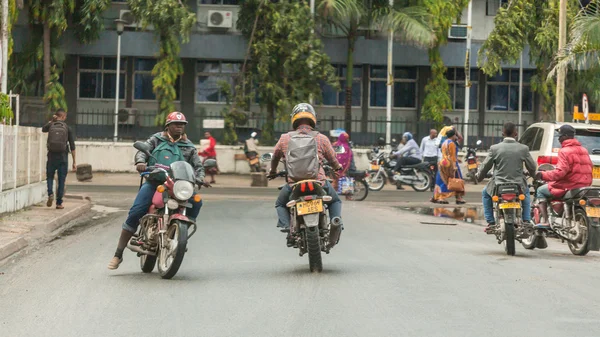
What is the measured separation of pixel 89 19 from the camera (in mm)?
38656

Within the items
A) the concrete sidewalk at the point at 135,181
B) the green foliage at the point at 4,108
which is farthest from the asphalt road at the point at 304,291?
the concrete sidewalk at the point at 135,181

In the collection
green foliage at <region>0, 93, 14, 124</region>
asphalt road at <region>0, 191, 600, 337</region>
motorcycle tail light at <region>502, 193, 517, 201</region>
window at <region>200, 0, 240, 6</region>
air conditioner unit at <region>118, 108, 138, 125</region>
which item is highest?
window at <region>200, 0, 240, 6</region>

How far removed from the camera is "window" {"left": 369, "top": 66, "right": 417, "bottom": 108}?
145 feet

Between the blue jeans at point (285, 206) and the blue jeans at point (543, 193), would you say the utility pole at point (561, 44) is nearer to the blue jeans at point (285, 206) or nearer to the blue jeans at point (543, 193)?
the blue jeans at point (543, 193)

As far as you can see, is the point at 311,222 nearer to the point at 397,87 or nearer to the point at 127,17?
the point at 127,17

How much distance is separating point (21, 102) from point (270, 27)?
8787 millimetres

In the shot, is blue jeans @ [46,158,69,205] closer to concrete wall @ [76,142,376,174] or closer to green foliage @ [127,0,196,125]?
green foliage @ [127,0,196,125]

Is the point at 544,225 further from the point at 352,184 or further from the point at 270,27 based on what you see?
the point at 270,27

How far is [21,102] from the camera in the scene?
38.6 metres

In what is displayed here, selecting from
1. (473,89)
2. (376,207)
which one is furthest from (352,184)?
(473,89)

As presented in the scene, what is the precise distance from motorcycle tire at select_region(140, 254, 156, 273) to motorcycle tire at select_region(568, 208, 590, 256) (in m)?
5.61

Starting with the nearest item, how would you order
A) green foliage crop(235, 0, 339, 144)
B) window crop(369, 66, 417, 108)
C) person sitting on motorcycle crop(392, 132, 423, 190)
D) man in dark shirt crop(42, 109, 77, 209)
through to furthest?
man in dark shirt crop(42, 109, 77, 209) < person sitting on motorcycle crop(392, 132, 423, 190) < green foliage crop(235, 0, 339, 144) < window crop(369, 66, 417, 108)

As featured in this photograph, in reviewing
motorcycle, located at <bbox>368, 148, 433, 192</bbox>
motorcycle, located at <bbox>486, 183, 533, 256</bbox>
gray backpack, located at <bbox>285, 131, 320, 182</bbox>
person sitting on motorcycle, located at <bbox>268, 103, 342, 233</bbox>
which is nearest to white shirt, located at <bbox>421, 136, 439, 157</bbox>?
motorcycle, located at <bbox>368, 148, 433, 192</bbox>

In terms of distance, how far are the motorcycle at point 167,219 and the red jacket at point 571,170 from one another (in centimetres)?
554
